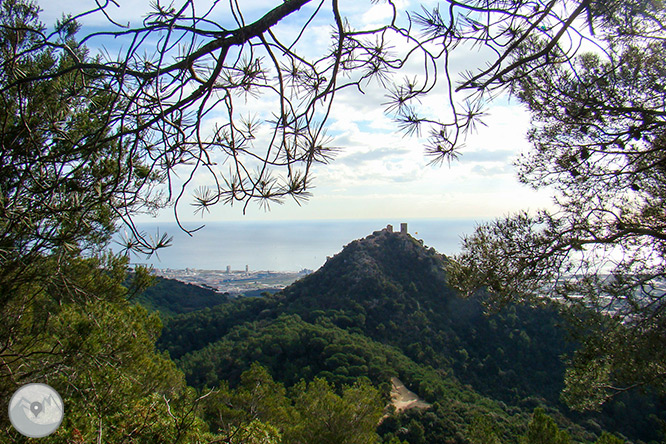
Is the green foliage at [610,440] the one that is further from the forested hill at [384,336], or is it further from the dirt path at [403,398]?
A: the dirt path at [403,398]

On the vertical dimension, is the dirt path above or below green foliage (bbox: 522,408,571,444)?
below

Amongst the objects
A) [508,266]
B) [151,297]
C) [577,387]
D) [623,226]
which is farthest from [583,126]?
[151,297]

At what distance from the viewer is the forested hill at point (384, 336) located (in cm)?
1523

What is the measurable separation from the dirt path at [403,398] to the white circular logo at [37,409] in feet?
43.8

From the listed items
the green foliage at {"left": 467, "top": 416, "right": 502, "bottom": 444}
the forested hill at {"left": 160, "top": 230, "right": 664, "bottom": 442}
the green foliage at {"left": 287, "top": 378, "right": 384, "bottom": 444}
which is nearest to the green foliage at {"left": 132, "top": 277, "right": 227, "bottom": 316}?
the forested hill at {"left": 160, "top": 230, "right": 664, "bottom": 442}

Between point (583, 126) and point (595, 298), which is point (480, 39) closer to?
point (583, 126)

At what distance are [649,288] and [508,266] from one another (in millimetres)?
964

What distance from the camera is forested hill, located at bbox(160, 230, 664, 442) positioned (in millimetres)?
15234

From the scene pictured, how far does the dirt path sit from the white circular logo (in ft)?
43.8

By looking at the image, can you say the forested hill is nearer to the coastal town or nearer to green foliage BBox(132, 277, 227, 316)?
green foliage BBox(132, 277, 227, 316)

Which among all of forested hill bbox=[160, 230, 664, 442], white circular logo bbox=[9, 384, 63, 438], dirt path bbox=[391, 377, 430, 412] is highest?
white circular logo bbox=[9, 384, 63, 438]

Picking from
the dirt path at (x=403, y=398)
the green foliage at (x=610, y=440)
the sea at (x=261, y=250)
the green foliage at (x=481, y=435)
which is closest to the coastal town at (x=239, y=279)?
the sea at (x=261, y=250)

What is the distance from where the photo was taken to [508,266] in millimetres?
3354

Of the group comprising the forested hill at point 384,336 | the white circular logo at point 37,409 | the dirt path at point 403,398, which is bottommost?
the dirt path at point 403,398
